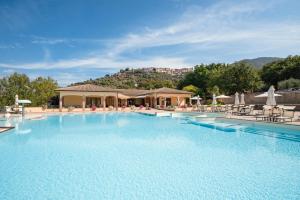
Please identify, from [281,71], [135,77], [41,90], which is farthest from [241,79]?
[135,77]

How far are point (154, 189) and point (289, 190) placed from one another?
252 cm

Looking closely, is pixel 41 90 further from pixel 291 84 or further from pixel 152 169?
pixel 152 169

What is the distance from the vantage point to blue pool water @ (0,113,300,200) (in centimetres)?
532

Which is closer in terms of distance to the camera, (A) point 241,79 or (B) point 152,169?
(B) point 152,169

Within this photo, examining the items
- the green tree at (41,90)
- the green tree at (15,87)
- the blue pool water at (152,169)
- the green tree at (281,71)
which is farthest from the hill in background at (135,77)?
the blue pool water at (152,169)

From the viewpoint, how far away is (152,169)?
702cm

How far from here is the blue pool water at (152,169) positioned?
17.5 ft

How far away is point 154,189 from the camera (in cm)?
550

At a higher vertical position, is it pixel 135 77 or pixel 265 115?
pixel 135 77

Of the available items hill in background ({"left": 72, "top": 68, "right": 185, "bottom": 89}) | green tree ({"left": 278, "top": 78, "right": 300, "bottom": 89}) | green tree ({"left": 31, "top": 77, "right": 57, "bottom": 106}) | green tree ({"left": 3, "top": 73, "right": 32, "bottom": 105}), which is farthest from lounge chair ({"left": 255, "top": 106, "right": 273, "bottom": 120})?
hill in background ({"left": 72, "top": 68, "right": 185, "bottom": 89})

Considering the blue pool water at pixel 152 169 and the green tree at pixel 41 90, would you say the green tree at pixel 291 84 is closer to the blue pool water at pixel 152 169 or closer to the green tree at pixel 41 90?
the blue pool water at pixel 152 169

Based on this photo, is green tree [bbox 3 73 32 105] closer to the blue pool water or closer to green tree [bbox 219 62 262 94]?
the blue pool water

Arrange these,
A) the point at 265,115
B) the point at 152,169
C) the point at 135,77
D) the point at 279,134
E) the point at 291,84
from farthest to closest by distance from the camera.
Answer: the point at 135,77
the point at 291,84
the point at 265,115
the point at 279,134
the point at 152,169

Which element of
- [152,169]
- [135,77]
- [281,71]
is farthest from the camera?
[135,77]
